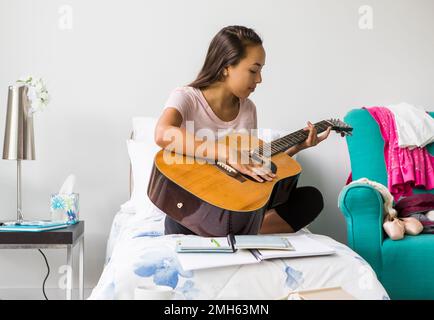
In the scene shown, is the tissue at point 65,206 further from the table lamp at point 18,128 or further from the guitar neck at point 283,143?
the guitar neck at point 283,143

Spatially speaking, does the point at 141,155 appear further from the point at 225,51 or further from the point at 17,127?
the point at 225,51

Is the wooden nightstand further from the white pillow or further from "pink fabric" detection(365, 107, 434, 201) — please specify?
"pink fabric" detection(365, 107, 434, 201)

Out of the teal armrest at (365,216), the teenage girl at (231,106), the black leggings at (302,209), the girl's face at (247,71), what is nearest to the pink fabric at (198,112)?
the teenage girl at (231,106)

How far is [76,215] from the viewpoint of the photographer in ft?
7.05

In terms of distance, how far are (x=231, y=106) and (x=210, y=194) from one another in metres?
0.51

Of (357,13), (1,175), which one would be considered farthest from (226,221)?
(357,13)

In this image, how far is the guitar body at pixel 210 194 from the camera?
143 centimetres

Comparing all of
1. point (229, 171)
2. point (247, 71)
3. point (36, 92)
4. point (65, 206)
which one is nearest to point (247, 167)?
point (229, 171)

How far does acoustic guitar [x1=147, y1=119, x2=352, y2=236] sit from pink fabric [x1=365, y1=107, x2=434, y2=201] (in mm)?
910

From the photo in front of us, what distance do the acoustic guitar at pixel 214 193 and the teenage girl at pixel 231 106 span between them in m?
0.06

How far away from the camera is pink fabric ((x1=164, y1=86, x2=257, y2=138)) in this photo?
1.71m

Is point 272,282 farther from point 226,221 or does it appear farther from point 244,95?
point 244,95

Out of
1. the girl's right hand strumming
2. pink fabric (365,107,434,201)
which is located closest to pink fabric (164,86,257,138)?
the girl's right hand strumming

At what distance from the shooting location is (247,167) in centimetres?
156
